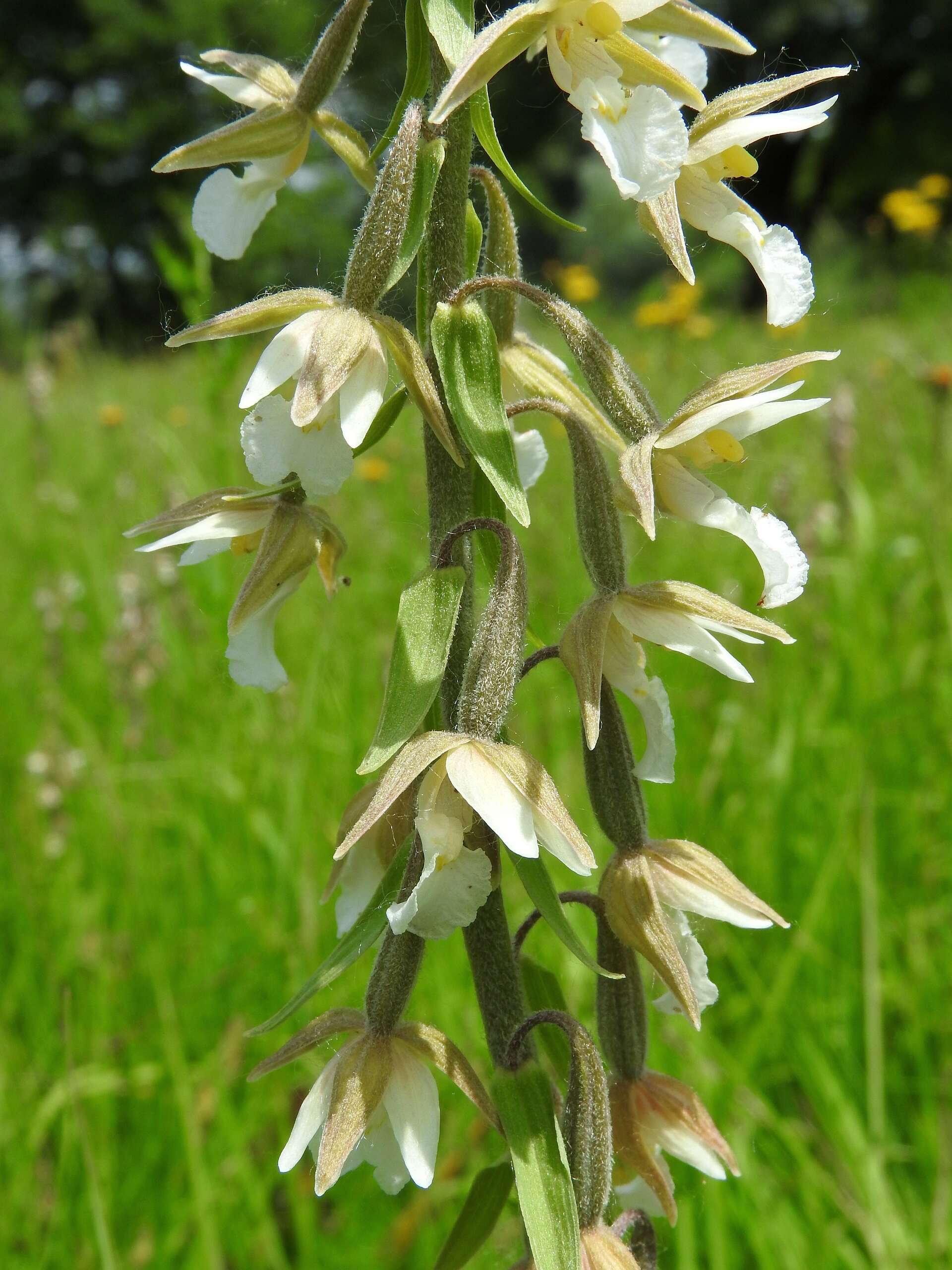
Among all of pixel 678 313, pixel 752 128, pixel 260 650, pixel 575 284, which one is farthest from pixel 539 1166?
pixel 575 284

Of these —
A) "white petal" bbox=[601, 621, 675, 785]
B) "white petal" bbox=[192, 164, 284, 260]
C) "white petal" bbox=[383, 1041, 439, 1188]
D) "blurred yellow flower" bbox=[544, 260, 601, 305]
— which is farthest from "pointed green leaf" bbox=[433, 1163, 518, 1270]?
"blurred yellow flower" bbox=[544, 260, 601, 305]

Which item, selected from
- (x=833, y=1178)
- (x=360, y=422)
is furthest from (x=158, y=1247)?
(x=360, y=422)

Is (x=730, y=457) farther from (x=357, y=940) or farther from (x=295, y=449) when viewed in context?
(x=357, y=940)

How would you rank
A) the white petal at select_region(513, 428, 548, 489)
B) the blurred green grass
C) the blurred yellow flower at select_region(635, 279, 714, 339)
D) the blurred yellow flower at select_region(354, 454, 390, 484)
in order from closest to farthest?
the white petal at select_region(513, 428, 548, 489) → the blurred green grass → the blurred yellow flower at select_region(354, 454, 390, 484) → the blurred yellow flower at select_region(635, 279, 714, 339)

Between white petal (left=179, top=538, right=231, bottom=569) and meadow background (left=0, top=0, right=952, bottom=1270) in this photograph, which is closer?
white petal (left=179, top=538, right=231, bottom=569)

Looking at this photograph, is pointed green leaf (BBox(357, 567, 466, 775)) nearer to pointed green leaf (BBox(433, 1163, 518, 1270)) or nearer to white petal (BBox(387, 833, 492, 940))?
white petal (BBox(387, 833, 492, 940))

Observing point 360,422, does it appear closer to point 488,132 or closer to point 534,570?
point 488,132
